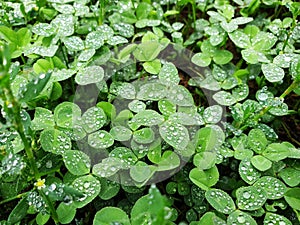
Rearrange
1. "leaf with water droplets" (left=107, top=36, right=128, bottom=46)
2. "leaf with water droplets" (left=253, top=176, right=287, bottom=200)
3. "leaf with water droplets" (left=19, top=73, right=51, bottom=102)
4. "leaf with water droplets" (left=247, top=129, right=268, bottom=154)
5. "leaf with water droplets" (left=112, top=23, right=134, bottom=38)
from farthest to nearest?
1. "leaf with water droplets" (left=112, top=23, right=134, bottom=38)
2. "leaf with water droplets" (left=107, top=36, right=128, bottom=46)
3. "leaf with water droplets" (left=247, top=129, right=268, bottom=154)
4. "leaf with water droplets" (left=253, top=176, right=287, bottom=200)
5. "leaf with water droplets" (left=19, top=73, right=51, bottom=102)

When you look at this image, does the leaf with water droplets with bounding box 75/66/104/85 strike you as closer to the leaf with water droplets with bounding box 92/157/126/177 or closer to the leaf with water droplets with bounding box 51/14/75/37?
the leaf with water droplets with bounding box 51/14/75/37

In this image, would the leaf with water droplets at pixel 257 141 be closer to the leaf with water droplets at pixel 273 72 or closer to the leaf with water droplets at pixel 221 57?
the leaf with water droplets at pixel 273 72

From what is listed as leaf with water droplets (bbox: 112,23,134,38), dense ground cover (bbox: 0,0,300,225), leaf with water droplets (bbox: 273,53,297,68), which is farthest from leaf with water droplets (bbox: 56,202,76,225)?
leaf with water droplets (bbox: 273,53,297,68)

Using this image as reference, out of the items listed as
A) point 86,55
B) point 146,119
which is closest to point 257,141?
point 146,119

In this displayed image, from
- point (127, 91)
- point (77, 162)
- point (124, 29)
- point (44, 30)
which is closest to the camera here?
point (77, 162)

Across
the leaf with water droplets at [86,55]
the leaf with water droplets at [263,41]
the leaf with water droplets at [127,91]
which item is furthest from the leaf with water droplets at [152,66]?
the leaf with water droplets at [263,41]

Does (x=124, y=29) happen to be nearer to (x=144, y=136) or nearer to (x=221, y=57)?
(x=221, y=57)

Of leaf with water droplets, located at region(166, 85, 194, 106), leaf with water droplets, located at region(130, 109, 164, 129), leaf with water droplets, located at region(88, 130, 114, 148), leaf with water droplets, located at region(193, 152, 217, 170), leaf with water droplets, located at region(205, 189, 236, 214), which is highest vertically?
leaf with water droplets, located at region(166, 85, 194, 106)
